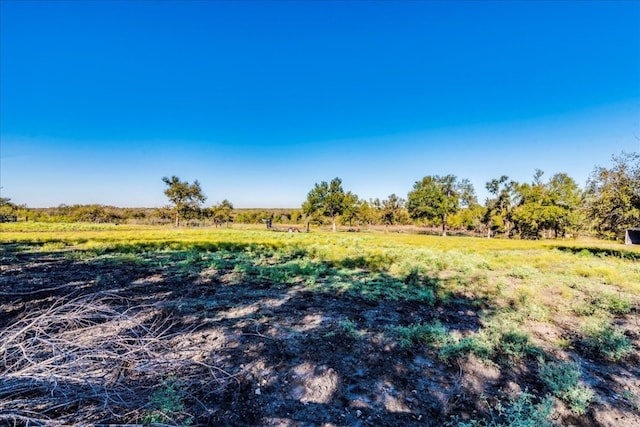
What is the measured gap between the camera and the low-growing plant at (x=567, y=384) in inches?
141

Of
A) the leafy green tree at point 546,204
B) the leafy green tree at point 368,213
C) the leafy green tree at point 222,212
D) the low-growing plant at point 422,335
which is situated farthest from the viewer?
the leafy green tree at point 368,213

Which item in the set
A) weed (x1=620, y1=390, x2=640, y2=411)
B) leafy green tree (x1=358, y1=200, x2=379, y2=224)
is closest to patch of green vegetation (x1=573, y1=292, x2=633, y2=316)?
weed (x1=620, y1=390, x2=640, y2=411)

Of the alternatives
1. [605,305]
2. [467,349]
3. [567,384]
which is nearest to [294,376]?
[467,349]

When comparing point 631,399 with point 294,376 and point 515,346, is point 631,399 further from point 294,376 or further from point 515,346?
point 294,376

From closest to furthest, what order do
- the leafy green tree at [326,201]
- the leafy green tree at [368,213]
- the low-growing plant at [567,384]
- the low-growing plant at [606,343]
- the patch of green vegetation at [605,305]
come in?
the low-growing plant at [567,384], the low-growing plant at [606,343], the patch of green vegetation at [605,305], the leafy green tree at [326,201], the leafy green tree at [368,213]

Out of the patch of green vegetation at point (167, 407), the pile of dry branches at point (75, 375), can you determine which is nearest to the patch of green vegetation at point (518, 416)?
the patch of green vegetation at point (167, 407)

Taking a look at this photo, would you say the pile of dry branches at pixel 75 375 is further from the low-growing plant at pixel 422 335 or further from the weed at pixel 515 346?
the weed at pixel 515 346

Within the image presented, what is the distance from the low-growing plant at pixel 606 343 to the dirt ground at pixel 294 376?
0.57ft

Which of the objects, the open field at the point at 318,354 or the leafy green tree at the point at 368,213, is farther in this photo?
the leafy green tree at the point at 368,213

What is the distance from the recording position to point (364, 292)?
905cm

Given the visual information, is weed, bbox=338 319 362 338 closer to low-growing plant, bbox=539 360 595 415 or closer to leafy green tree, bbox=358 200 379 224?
low-growing plant, bbox=539 360 595 415

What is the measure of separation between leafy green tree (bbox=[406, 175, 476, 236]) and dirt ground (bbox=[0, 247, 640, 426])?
2531 inches

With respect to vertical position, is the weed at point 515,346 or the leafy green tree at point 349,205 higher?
the leafy green tree at point 349,205

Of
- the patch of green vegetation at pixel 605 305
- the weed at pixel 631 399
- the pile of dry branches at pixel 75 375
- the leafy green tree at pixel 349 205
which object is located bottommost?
the weed at pixel 631 399
